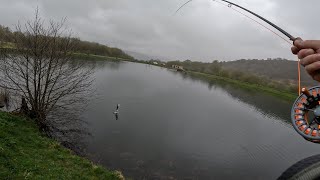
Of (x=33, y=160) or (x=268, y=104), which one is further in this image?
(x=268, y=104)

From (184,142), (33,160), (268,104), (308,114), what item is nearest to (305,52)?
(308,114)

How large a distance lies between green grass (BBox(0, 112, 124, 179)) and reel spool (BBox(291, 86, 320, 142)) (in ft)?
27.1

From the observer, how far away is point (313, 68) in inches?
76.6

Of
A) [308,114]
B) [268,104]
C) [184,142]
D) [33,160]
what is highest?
[308,114]

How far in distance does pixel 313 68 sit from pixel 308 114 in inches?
57.0

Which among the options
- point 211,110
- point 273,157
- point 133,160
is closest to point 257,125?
point 211,110

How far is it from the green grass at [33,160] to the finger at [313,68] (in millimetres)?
8814

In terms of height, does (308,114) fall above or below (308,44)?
below

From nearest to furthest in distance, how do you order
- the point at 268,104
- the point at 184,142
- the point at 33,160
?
1. the point at 33,160
2. the point at 184,142
3. the point at 268,104

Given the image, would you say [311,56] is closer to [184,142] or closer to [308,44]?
[308,44]

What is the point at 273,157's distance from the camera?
2430 centimetres

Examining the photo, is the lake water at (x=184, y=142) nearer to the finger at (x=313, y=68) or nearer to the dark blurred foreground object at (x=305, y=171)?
the dark blurred foreground object at (x=305, y=171)

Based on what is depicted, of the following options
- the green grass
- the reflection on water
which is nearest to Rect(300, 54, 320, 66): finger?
the green grass

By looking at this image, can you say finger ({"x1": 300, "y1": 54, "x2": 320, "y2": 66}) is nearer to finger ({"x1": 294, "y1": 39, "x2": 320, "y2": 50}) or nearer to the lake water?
finger ({"x1": 294, "y1": 39, "x2": 320, "y2": 50})
